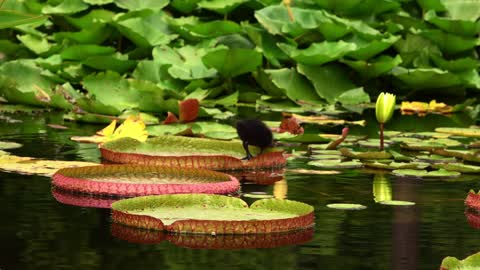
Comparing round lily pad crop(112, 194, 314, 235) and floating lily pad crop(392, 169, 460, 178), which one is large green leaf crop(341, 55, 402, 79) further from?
round lily pad crop(112, 194, 314, 235)

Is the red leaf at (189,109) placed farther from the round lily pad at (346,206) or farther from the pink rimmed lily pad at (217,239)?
the pink rimmed lily pad at (217,239)

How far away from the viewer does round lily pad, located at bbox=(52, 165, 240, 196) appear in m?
5.21

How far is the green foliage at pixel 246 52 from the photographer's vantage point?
10094 millimetres

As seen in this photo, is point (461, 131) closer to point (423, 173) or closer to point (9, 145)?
point (423, 173)

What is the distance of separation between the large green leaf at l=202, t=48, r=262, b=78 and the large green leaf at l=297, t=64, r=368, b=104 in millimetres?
472

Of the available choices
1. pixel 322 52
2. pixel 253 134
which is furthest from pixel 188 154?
pixel 322 52

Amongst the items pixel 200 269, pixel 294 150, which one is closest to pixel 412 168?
pixel 294 150

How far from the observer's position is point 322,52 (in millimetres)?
10352

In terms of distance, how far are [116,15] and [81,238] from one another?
6.91 meters

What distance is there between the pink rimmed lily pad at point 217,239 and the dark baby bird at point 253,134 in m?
1.91

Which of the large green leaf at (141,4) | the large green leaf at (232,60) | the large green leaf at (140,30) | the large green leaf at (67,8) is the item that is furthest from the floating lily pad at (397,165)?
the large green leaf at (67,8)

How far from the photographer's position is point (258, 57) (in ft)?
32.8

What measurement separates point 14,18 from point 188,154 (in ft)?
8.05

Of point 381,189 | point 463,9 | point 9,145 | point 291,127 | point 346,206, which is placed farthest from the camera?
point 463,9
